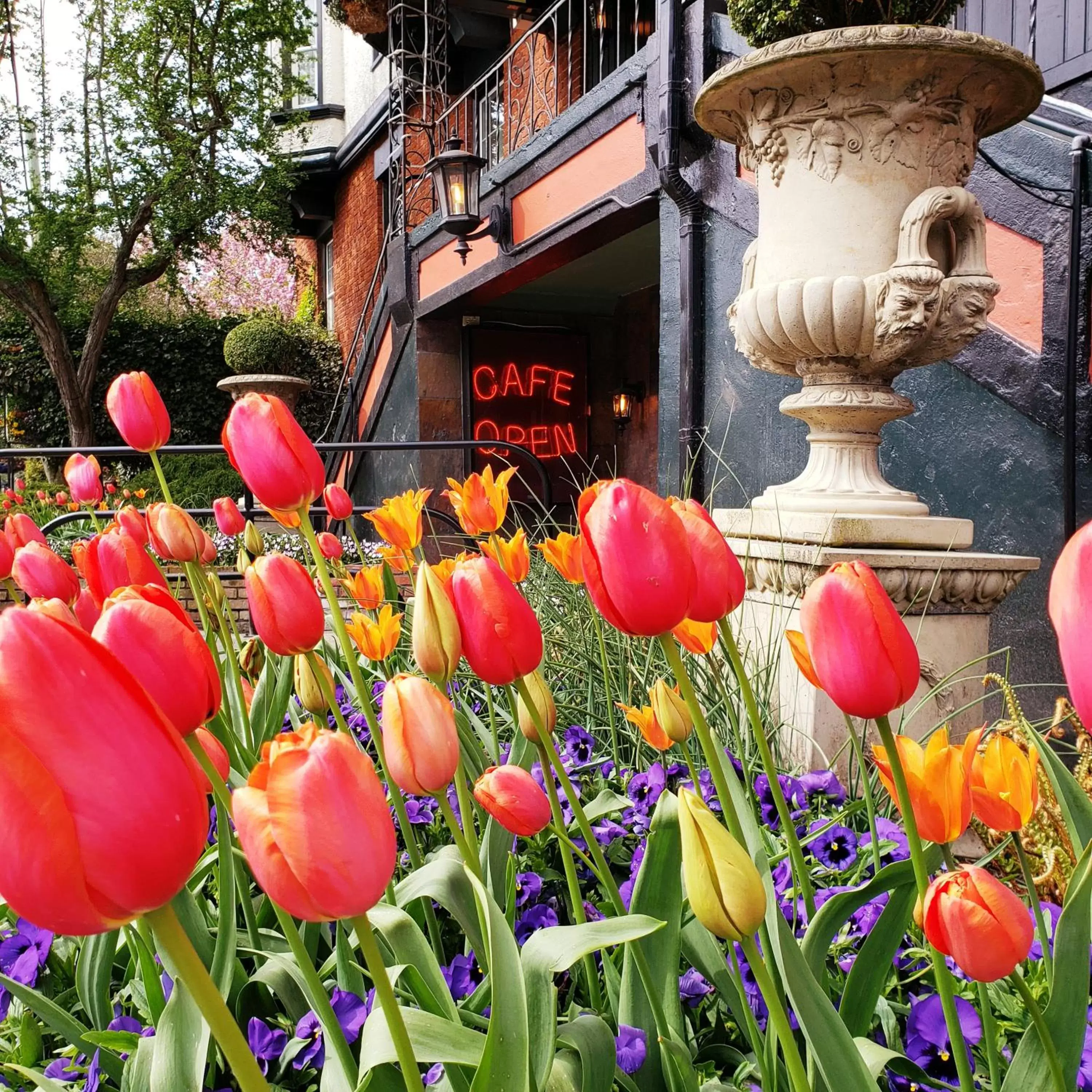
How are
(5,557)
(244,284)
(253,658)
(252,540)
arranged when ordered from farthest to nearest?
(244,284)
(252,540)
(253,658)
(5,557)

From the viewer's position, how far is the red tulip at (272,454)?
0.83 m

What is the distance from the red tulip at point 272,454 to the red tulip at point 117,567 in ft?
0.45

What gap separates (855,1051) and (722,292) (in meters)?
4.41

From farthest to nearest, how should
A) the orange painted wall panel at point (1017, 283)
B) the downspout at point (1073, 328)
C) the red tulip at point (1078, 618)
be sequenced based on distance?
the orange painted wall panel at point (1017, 283)
the downspout at point (1073, 328)
the red tulip at point (1078, 618)

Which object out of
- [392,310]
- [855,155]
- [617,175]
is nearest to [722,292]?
[617,175]

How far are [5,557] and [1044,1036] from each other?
1.13 metres

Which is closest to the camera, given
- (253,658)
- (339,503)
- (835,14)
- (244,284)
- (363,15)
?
(253,658)

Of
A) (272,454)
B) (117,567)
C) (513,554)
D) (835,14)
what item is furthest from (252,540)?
(835,14)

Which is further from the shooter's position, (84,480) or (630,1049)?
(84,480)

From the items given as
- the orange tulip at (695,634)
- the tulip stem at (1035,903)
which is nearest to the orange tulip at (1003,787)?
the tulip stem at (1035,903)

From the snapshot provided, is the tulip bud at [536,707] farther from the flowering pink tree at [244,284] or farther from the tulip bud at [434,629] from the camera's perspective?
the flowering pink tree at [244,284]

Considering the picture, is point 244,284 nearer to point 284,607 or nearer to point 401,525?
point 401,525

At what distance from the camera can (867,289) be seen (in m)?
2.38

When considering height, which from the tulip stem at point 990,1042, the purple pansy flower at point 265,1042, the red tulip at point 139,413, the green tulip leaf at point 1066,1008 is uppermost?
the red tulip at point 139,413
